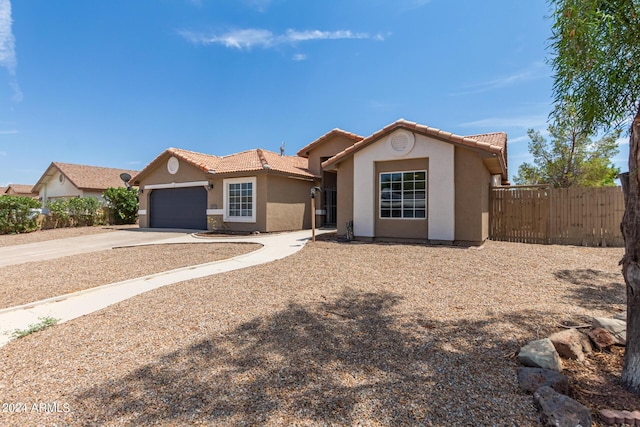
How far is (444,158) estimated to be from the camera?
10.5 m

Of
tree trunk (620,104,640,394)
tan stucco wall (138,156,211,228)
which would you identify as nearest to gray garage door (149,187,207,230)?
tan stucco wall (138,156,211,228)

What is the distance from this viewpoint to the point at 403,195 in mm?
11352

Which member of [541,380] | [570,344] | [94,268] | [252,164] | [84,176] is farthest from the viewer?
[84,176]

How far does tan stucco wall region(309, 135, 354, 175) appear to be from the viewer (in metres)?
17.9

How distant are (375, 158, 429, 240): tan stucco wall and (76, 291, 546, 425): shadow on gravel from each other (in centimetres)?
705

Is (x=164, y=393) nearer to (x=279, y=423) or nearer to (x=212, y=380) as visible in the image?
(x=212, y=380)

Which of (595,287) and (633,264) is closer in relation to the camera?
(633,264)

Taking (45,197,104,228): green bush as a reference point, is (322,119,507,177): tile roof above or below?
above

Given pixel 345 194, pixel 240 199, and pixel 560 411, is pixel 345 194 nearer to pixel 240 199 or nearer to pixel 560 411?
pixel 240 199

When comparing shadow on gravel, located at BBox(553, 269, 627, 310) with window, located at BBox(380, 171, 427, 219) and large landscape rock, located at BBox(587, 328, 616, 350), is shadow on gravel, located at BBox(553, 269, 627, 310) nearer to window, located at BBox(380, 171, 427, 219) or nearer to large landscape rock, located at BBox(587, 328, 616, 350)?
large landscape rock, located at BBox(587, 328, 616, 350)

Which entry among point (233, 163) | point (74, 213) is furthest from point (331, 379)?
point (74, 213)

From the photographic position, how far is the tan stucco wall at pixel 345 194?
12273 mm

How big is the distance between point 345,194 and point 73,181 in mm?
28989

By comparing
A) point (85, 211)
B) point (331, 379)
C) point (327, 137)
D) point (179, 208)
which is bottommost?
point (331, 379)
